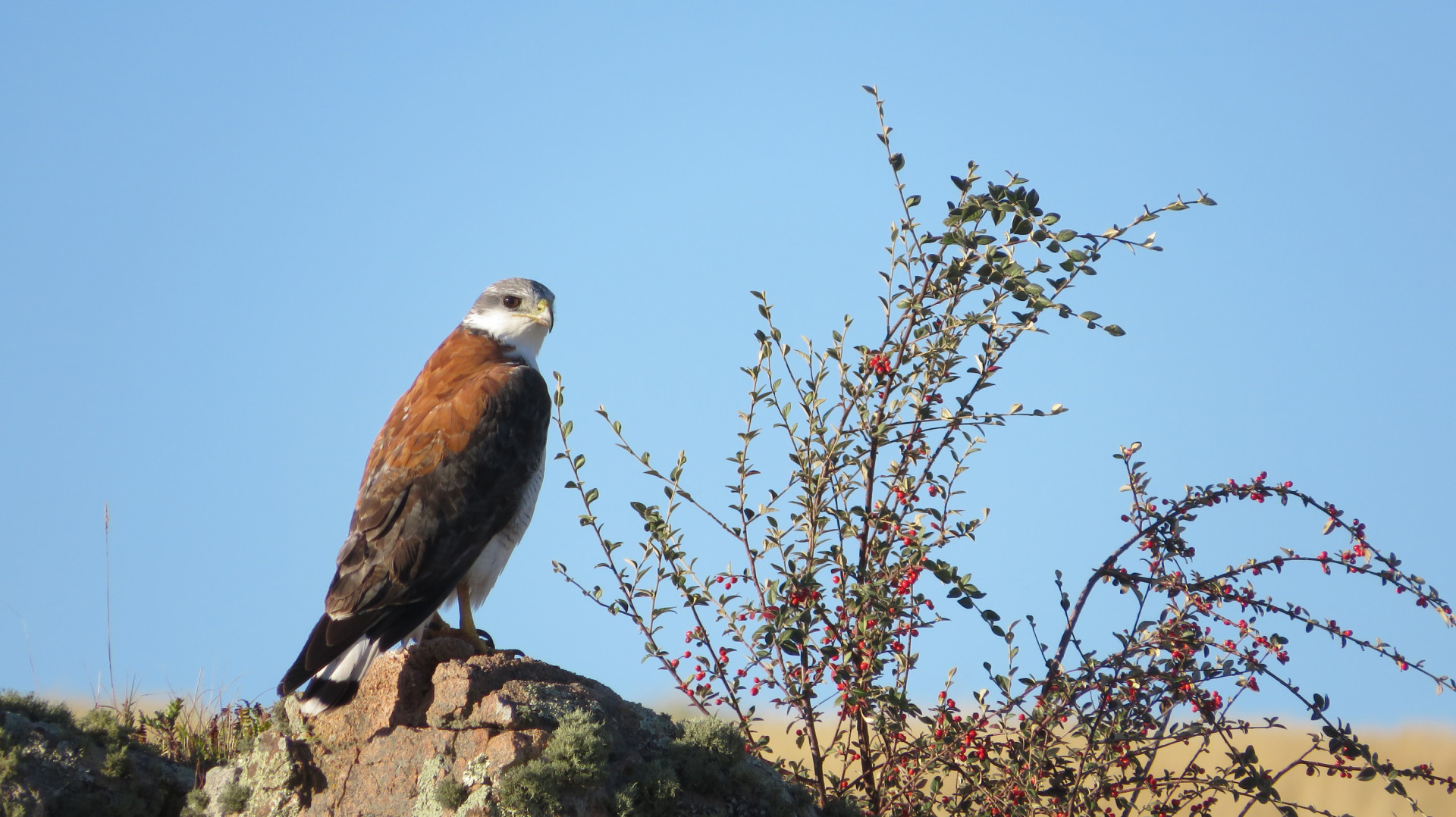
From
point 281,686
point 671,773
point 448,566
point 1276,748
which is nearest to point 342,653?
point 281,686

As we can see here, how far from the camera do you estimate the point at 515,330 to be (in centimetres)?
609

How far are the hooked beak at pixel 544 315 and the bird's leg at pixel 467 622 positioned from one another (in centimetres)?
144

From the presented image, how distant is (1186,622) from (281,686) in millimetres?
3711

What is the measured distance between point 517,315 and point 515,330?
0.08 metres

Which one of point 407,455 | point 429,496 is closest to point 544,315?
point 407,455

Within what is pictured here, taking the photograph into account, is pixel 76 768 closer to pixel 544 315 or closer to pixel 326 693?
pixel 326 693

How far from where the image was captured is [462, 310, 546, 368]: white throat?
20.0 ft

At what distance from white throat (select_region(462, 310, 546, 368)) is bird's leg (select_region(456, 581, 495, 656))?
4.20 feet

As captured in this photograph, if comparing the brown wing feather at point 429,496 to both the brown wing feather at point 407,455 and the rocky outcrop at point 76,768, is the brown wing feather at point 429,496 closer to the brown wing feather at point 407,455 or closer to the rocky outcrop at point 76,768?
the brown wing feather at point 407,455

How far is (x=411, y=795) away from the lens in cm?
436

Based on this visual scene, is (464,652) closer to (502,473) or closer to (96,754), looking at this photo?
(502,473)

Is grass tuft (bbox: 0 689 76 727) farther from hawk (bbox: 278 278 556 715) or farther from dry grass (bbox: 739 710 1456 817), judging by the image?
dry grass (bbox: 739 710 1456 817)

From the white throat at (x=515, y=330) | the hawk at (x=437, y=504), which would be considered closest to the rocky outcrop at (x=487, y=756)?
the hawk at (x=437, y=504)

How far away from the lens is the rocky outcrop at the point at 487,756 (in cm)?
421
